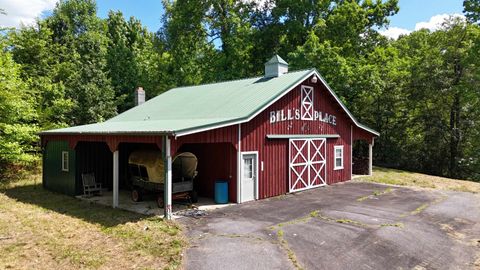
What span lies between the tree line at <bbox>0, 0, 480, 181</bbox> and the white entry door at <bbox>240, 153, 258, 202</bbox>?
12.7 metres

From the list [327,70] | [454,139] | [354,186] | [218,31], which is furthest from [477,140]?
[218,31]

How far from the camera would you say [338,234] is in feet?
30.4

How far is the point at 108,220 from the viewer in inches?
425

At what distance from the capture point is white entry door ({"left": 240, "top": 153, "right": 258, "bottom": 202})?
1356cm

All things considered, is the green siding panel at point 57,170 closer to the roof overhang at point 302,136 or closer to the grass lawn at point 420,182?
the roof overhang at point 302,136

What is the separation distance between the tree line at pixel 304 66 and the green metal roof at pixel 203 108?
666 centimetres

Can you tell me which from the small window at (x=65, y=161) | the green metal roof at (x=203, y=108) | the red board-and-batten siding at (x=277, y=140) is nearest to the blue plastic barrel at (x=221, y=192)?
the red board-and-batten siding at (x=277, y=140)

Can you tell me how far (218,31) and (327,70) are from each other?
12.5 m

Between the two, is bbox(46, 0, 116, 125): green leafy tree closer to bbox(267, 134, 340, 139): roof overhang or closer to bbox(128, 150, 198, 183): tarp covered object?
bbox(128, 150, 198, 183): tarp covered object

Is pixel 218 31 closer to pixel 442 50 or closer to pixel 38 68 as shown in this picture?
pixel 38 68

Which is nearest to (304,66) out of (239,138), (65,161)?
(239,138)

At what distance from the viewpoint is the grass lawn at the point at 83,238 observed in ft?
24.4

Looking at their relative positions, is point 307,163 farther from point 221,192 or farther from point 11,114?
point 11,114

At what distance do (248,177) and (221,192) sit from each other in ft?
4.22
